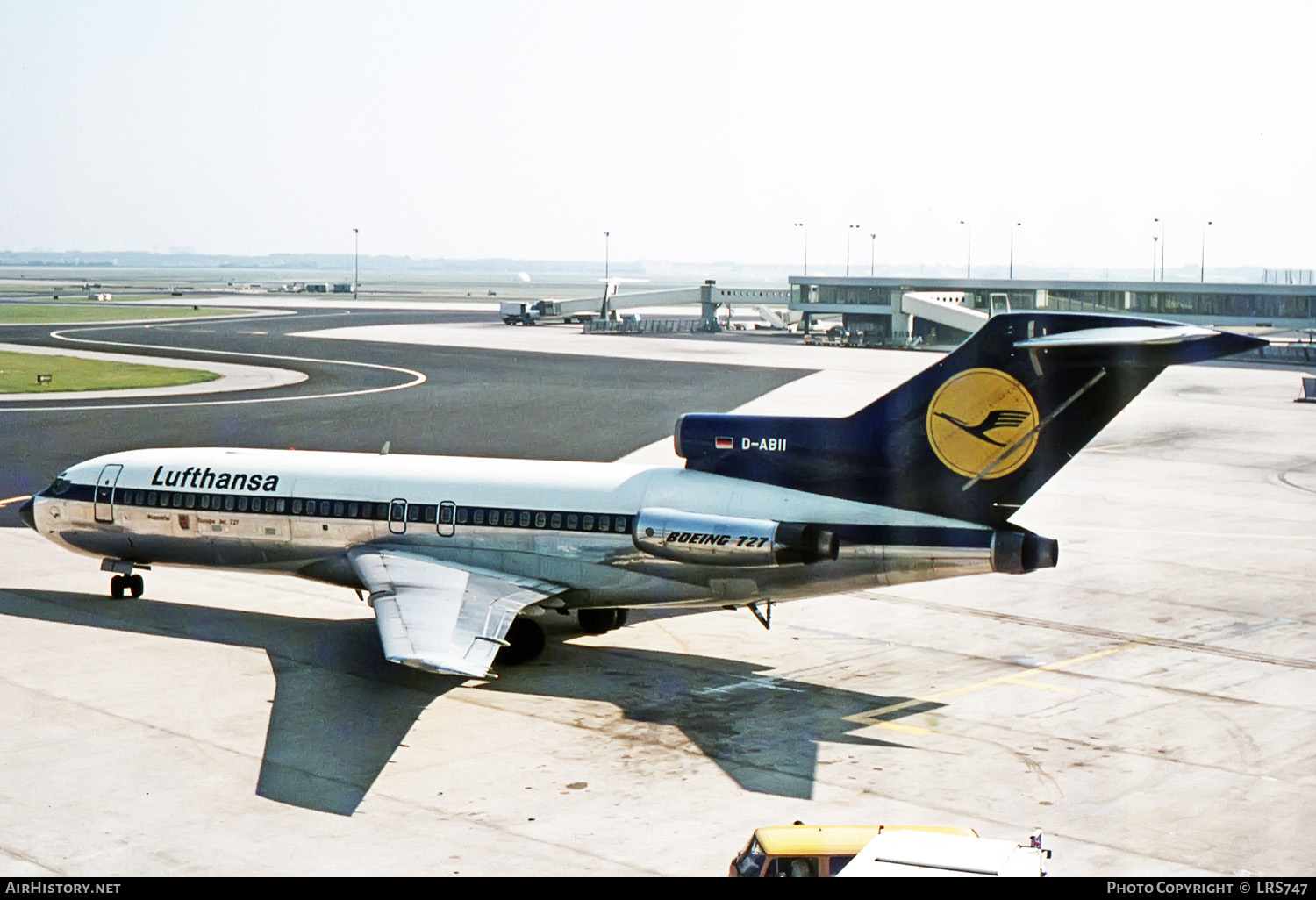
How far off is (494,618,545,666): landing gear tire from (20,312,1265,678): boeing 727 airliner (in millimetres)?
37

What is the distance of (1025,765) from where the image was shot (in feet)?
65.3

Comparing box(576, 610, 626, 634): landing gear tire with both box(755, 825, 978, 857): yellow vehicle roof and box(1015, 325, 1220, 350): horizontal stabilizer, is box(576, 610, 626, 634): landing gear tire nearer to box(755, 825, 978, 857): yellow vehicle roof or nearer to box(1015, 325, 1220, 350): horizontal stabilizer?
box(1015, 325, 1220, 350): horizontal stabilizer

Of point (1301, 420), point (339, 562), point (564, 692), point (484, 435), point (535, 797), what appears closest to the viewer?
point (535, 797)

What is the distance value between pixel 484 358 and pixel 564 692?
73.4 meters

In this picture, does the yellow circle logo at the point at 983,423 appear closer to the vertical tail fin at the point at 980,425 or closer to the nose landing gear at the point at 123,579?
the vertical tail fin at the point at 980,425

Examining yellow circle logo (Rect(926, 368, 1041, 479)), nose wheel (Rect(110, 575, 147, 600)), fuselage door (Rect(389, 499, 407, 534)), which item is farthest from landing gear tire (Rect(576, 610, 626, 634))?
nose wheel (Rect(110, 575, 147, 600))

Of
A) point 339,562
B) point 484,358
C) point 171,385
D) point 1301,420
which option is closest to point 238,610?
point 339,562

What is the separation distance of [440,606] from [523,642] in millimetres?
2516

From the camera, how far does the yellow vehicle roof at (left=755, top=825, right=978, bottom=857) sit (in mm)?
14047

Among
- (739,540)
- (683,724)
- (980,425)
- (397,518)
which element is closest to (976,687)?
(980,425)

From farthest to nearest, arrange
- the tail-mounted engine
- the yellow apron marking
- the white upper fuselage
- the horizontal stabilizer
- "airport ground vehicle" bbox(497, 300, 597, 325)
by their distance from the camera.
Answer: "airport ground vehicle" bbox(497, 300, 597, 325) → the white upper fuselage → the tail-mounted engine → the yellow apron marking → the horizontal stabilizer

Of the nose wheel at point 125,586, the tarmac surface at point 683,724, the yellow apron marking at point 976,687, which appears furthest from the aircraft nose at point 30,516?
the yellow apron marking at point 976,687

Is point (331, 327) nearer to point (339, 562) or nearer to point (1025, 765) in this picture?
point (339, 562)

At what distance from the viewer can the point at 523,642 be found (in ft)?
84.1
